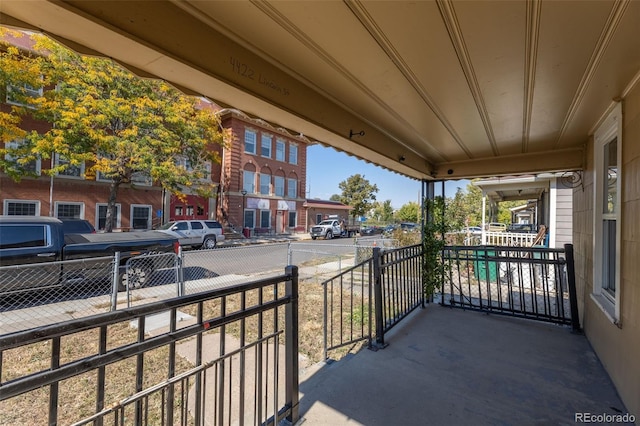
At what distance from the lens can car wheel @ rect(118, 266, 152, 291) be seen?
18.3 feet

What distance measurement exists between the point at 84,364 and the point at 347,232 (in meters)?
22.6

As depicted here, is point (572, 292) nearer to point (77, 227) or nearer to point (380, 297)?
point (380, 297)

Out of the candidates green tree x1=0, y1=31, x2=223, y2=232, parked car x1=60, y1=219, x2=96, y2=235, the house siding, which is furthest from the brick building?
the house siding

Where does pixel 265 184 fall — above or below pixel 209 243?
above

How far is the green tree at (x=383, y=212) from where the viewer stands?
1541 inches

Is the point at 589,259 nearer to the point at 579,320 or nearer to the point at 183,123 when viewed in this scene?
the point at 579,320

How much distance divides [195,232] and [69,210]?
5653 millimetres

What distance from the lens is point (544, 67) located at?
1825 millimetres

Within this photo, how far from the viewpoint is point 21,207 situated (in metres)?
11.6

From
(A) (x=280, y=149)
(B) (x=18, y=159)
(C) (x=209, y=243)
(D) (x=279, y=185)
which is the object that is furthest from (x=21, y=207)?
(A) (x=280, y=149)

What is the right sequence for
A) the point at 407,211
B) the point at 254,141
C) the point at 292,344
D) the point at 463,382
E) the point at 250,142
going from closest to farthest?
the point at 292,344
the point at 463,382
the point at 250,142
the point at 254,141
the point at 407,211

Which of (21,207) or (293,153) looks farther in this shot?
(293,153)

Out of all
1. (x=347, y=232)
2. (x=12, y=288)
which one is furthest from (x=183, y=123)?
(x=347, y=232)

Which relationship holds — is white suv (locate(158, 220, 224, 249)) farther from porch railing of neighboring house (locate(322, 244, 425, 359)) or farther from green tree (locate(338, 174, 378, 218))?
green tree (locate(338, 174, 378, 218))
